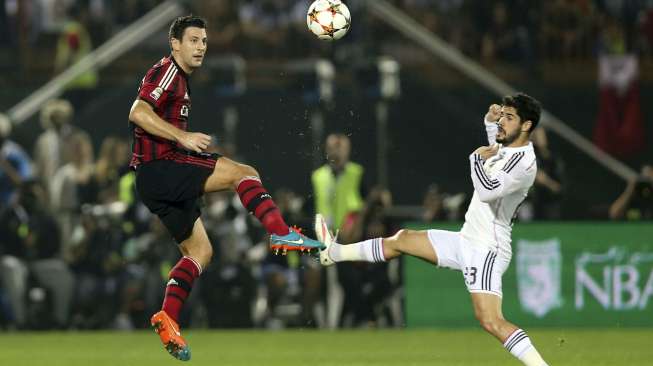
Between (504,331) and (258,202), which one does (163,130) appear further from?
(504,331)

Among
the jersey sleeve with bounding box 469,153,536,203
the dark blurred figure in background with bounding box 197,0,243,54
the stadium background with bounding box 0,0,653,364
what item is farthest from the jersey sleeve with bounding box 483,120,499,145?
the dark blurred figure in background with bounding box 197,0,243,54

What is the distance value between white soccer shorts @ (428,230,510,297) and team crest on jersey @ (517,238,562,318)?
17.4 feet

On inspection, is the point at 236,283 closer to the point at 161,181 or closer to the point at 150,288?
the point at 150,288

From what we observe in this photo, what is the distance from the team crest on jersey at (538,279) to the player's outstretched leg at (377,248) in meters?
5.13

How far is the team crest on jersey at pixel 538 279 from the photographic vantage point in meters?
14.6

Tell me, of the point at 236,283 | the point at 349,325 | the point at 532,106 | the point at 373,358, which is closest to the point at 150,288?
the point at 236,283

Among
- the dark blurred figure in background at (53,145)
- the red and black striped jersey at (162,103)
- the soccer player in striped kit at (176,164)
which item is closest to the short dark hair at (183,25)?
the soccer player in striped kit at (176,164)

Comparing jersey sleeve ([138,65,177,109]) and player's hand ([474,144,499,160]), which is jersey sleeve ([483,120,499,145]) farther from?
jersey sleeve ([138,65,177,109])

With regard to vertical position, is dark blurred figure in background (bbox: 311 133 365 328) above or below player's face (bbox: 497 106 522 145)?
below

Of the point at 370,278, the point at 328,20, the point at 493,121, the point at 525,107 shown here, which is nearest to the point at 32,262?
the point at 370,278

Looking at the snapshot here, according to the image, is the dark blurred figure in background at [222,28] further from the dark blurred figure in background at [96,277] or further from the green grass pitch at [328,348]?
the green grass pitch at [328,348]

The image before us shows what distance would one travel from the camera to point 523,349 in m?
8.73

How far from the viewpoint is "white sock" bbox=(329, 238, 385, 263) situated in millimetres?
9711

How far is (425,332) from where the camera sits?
1448cm
